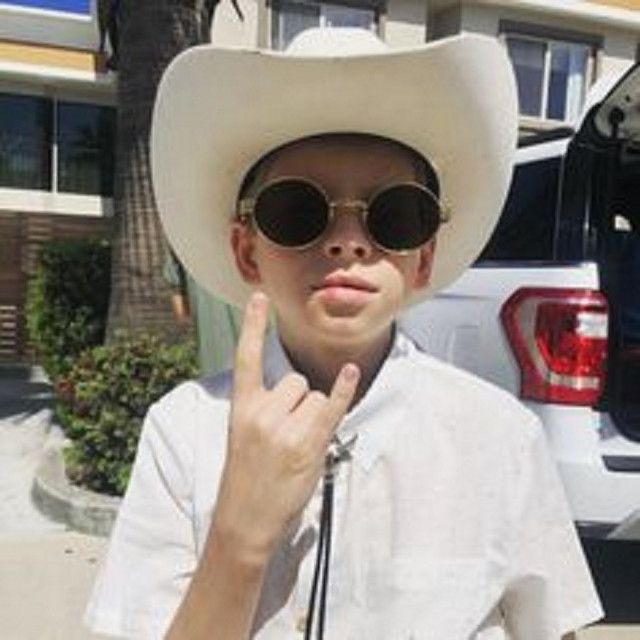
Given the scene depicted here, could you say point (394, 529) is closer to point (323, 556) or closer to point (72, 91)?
point (323, 556)

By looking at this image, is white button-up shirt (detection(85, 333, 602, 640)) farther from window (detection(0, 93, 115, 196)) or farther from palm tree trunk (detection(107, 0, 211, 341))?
window (detection(0, 93, 115, 196))

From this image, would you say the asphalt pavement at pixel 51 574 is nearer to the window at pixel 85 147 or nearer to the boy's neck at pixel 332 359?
the boy's neck at pixel 332 359

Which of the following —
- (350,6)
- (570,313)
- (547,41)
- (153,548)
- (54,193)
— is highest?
(350,6)

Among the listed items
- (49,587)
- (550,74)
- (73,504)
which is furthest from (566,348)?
(550,74)

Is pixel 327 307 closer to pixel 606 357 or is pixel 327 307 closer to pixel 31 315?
pixel 606 357

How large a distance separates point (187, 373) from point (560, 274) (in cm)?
A: 239

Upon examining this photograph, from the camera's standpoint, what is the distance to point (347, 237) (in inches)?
49.7

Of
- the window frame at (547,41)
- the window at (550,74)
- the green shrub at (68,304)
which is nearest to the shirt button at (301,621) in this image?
the green shrub at (68,304)

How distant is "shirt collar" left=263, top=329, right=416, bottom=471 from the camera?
1285mm

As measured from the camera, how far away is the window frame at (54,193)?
46.2ft

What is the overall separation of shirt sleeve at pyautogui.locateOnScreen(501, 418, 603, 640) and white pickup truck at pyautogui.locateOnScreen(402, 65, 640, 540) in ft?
7.85

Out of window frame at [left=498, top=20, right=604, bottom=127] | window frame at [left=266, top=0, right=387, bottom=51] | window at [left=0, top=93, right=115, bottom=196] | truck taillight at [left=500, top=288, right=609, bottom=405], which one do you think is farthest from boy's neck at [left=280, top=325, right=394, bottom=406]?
window frame at [left=498, top=20, right=604, bottom=127]

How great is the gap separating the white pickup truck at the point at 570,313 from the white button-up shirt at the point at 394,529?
7.88ft

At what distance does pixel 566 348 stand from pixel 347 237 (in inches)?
102
